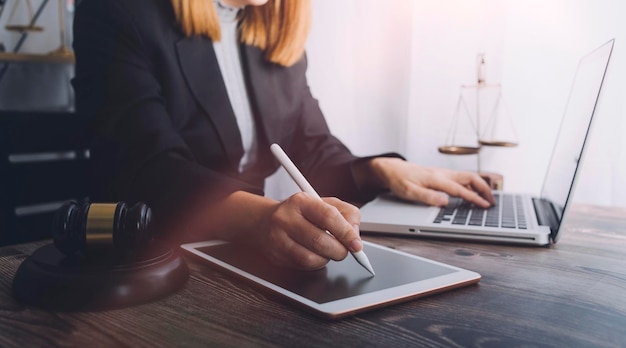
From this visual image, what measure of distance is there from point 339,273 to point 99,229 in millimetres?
239

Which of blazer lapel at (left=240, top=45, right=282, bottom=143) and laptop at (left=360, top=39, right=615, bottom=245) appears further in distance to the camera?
blazer lapel at (left=240, top=45, right=282, bottom=143)

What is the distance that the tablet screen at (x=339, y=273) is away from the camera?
0.53 meters

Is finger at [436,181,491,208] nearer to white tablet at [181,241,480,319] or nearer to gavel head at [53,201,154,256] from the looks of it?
white tablet at [181,241,480,319]

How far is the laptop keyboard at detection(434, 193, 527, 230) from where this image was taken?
836 mm

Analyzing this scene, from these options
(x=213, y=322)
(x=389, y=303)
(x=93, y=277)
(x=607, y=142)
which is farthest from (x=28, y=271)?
(x=607, y=142)

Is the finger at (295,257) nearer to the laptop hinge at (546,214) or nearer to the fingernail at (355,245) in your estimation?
the fingernail at (355,245)

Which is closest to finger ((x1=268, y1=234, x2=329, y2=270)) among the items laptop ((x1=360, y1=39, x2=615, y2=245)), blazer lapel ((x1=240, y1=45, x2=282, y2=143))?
laptop ((x1=360, y1=39, x2=615, y2=245))

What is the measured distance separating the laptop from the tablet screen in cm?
16

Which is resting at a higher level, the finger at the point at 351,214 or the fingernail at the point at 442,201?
the finger at the point at 351,214

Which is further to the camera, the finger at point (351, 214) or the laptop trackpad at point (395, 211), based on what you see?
the laptop trackpad at point (395, 211)

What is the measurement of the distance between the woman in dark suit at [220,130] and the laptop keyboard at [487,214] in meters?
0.03

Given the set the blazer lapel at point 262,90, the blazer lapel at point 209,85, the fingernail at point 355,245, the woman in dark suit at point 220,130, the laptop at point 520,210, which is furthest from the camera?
the blazer lapel at point 262,90

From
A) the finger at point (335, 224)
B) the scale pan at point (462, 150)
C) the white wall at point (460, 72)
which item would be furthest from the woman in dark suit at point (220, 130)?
the white wall at point (460, 72)

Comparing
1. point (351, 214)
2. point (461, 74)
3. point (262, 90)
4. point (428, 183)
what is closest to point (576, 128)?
point (428, 183)
